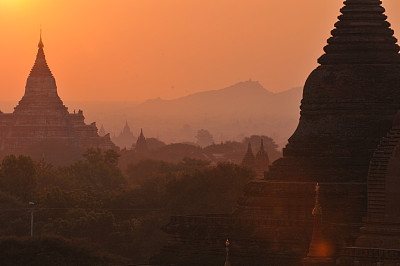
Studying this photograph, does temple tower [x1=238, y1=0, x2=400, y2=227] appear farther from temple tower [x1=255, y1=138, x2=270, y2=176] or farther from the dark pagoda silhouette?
temple tower [x1=255, y1=138, x2=270, y2=176]

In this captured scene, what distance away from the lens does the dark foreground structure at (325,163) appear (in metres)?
50.8

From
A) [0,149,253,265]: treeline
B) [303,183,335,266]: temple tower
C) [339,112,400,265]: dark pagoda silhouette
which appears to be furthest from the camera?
[0,149,253,265]: treeline

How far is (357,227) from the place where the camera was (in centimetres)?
4881

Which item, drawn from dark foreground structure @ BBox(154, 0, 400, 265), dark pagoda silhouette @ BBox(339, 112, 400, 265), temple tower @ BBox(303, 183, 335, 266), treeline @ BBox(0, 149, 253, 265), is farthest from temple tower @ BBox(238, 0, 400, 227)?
treeline @ BBox(0, 149, 253, 265)

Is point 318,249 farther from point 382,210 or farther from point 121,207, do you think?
point 121,207

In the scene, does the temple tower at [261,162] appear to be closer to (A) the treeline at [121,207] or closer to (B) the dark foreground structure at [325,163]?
(A) the treeline at [121,207]

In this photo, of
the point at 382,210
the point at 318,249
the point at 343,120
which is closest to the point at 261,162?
the point at 343,120

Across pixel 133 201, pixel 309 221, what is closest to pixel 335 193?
pixel 309 221

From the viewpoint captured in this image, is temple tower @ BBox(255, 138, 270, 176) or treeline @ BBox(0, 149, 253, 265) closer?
treeline @ BBox(0, 149, 253, 265)

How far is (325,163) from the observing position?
52.7m

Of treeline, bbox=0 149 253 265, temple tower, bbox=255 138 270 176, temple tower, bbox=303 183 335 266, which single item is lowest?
temple tower, bbox=303 183 335 266

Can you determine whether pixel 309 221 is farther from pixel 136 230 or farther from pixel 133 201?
pixel 133 201

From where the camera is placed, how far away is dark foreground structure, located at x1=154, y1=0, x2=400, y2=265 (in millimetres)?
50750

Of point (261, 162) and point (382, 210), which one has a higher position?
point (261, 162)
